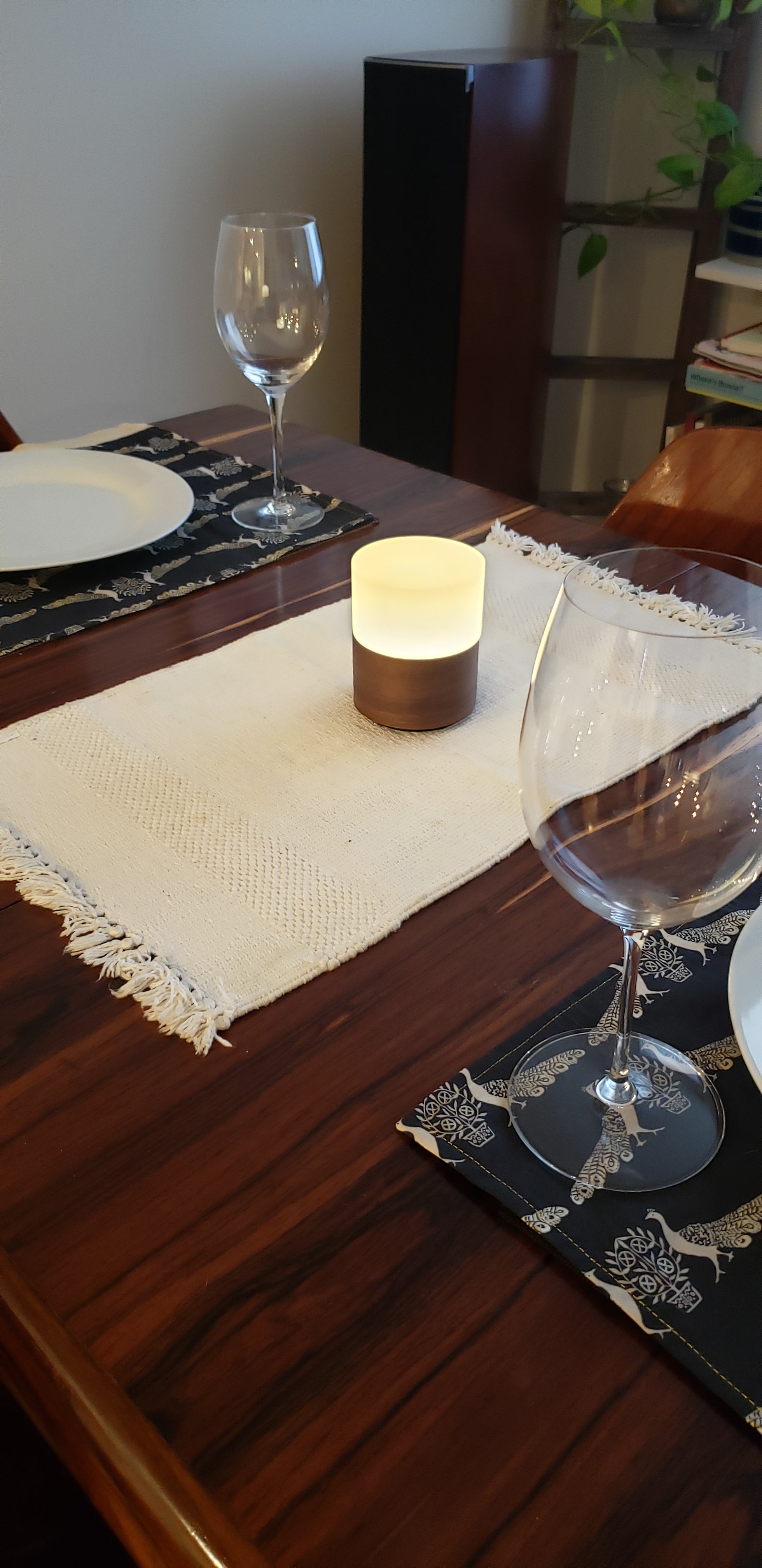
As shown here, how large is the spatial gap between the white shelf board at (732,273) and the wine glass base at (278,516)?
60.4 inches

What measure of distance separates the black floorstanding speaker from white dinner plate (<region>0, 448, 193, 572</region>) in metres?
1.31

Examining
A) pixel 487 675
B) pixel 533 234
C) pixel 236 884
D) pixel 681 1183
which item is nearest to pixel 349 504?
pixel 487 675

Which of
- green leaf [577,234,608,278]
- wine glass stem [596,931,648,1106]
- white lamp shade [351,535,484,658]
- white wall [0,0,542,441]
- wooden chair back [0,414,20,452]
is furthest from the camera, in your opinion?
green leaf [577,234,608,278]

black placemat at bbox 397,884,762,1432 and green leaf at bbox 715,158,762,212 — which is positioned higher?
green leaf at bbox 715,158,762,212

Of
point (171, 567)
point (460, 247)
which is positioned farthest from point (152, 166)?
point (171, 567)

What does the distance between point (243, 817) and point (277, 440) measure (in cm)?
49

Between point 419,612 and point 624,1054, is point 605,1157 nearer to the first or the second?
point 624,1054

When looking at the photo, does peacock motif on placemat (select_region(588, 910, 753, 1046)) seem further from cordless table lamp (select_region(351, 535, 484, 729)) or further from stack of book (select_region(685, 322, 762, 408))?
stack of book (select_region(685, 322, 762, 408))

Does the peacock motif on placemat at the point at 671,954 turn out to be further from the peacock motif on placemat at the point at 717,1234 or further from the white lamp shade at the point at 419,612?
the white lamp shade at the point at 419,612

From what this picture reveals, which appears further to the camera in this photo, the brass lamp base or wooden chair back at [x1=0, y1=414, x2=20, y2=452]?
wooden chair back at [x1=0, y1=414, x2=20, y2=452]

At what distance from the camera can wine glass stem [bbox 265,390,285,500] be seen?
1.01 m

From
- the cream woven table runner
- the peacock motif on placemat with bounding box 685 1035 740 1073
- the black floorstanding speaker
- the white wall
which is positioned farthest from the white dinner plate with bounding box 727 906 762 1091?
the black floorstanding speaker

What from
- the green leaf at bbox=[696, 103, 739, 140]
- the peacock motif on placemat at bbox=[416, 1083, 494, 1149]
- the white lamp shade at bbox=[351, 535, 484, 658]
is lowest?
the peacock motif on placemat at bbox=[416, 1083, 494, 1149]

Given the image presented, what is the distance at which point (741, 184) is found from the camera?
2244 mm
